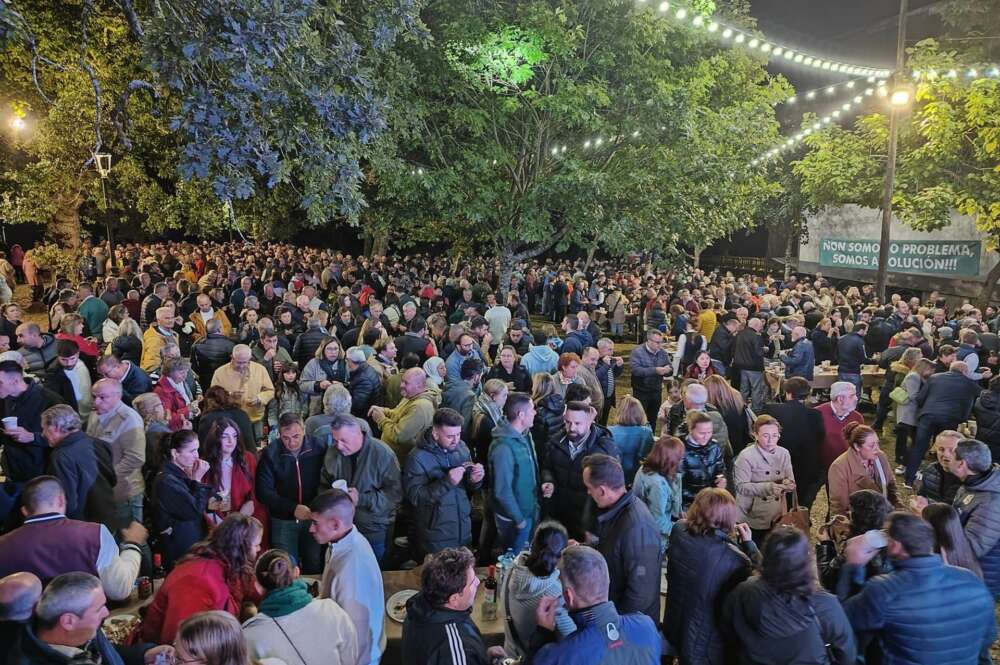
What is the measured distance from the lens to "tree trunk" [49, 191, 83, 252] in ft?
61.3

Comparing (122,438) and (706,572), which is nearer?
(706,572)

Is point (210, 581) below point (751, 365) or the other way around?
below

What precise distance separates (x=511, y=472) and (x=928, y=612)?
2.61 metres

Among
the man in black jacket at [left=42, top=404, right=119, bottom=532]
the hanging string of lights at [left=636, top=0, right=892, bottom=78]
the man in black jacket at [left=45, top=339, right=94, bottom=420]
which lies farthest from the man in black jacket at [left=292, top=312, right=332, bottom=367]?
the hanging string of lights at [left=636, top=0, right=892, bottom=78]

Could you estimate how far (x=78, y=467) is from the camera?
14.2 ft

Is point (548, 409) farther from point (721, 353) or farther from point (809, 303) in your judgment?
point (809, 303)

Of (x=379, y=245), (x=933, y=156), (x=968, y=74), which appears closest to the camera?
(x=968, y=74)

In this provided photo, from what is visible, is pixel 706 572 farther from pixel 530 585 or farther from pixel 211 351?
pixel 211 351

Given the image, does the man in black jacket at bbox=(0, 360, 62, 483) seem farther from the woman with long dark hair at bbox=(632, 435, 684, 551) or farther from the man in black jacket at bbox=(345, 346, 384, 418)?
the woman with long dark hair at bbox=(632, 435, 684, 551)

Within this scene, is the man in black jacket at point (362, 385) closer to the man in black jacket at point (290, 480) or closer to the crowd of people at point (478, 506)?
the crowd of people at point (478, 506)

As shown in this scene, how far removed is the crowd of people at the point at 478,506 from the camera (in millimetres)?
2895

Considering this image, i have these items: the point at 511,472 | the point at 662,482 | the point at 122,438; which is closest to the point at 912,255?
the point at 662,482

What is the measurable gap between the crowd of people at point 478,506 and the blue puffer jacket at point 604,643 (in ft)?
0.03

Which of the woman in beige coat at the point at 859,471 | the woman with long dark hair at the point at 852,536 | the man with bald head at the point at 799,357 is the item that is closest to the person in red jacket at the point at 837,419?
the woman in beige coat at the point at 859,471
